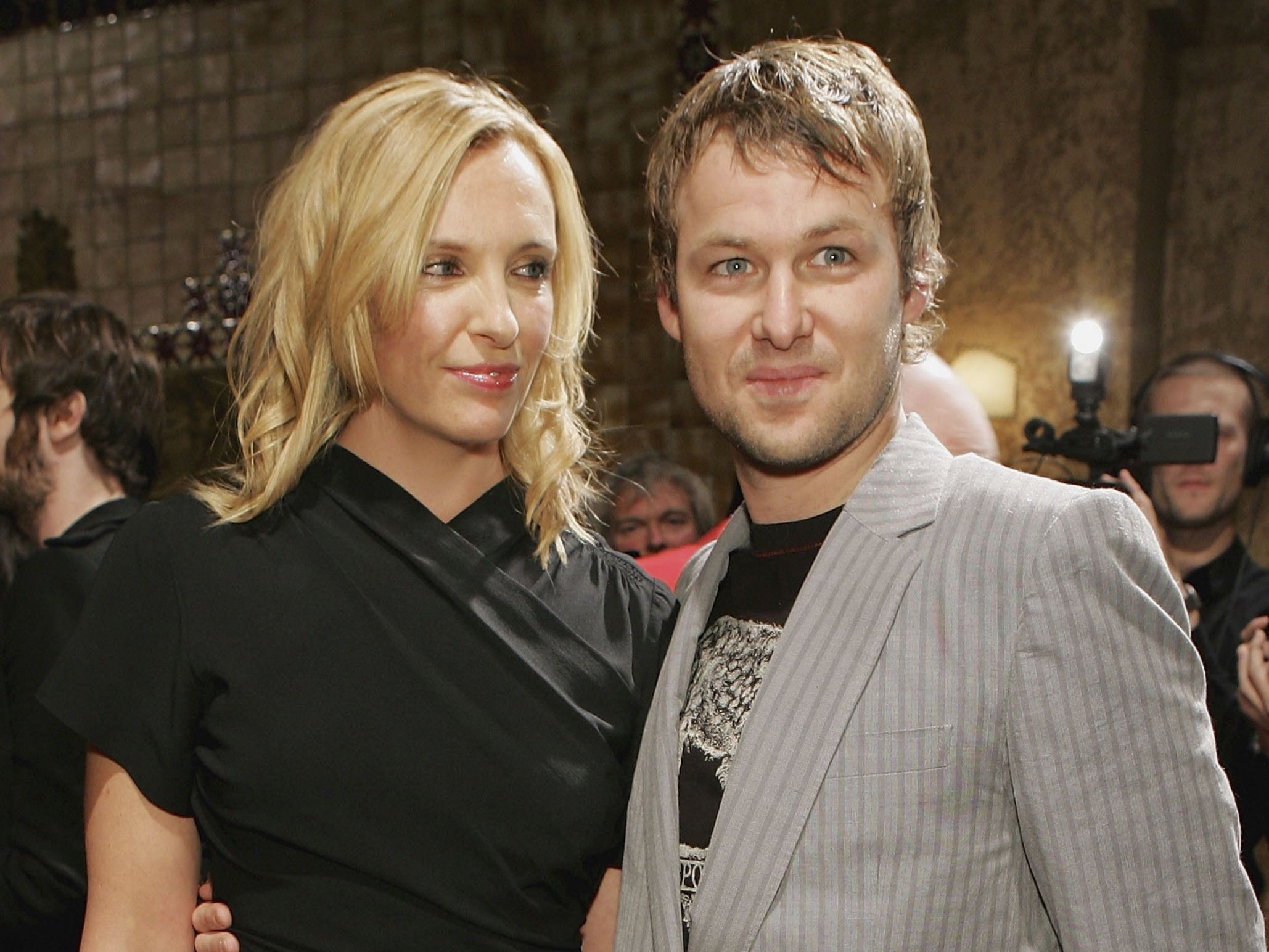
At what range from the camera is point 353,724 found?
136 cm

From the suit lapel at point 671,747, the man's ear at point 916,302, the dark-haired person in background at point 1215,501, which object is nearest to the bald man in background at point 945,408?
the dark-haired person in background at point 1215,501

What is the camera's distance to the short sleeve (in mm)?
1351

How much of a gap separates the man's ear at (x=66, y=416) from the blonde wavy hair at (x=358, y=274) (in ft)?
2.30

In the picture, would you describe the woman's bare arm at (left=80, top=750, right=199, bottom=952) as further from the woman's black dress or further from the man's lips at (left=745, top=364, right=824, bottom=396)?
the man's lips at (left=745, top=364, right=824, bottom=396)

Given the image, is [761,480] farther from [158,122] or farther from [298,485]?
[158,122]

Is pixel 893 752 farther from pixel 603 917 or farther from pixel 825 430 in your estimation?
pixel 603 917

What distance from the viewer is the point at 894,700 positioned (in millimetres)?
Result: 1133

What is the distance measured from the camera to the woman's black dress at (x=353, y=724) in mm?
1343

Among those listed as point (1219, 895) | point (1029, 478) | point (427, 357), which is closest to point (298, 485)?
point (427, 357)

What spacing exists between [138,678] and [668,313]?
0.75 meters

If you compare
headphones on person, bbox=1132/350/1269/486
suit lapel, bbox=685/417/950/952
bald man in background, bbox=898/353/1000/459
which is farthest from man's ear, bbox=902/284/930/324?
headphones on person, bbox=1132/350/1269/486

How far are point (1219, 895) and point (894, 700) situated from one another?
1.00 ft

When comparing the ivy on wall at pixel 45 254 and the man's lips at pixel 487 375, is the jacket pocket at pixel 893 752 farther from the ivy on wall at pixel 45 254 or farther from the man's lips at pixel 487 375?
the ivy on wall at pixel 45 254

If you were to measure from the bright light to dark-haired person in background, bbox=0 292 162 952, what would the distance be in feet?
6.37
